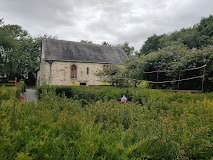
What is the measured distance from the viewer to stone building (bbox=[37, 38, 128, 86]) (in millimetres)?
23031

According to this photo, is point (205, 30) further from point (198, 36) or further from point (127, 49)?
point (127, 49)

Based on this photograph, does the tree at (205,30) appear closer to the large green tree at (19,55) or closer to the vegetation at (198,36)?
the vegetation at (198,36)

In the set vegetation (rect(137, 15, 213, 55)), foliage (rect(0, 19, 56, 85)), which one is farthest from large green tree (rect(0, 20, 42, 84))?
vegetation (rect(137, 15, 213, 55))

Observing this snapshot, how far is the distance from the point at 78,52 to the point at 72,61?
2.40 meters

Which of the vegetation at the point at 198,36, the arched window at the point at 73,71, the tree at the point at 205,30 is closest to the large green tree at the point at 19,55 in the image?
the arched window at the point at 73,71

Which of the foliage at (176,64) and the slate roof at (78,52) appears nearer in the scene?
the foliage at (176,64)

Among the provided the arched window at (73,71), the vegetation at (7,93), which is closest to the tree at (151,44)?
the arched window at (73,71)

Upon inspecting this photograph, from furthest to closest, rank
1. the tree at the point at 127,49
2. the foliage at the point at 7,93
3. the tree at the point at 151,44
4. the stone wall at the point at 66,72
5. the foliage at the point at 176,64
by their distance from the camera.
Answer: the tree at the point at 127,49 → the tree at the point at 151,44 → the stone wall at the point at 66,72 → the foliage at the point at 176,64 → the foliage at the point at 7,93

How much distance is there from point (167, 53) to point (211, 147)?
812cm

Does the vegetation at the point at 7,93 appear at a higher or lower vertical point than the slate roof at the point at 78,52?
lower

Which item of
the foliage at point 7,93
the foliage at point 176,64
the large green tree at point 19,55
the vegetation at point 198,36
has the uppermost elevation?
the vegetation at point 198,36

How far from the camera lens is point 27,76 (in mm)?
34750

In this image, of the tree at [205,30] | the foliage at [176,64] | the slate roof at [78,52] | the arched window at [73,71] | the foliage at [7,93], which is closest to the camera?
the foliage at [7,93]

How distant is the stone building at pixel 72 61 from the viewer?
23031 millimetres
